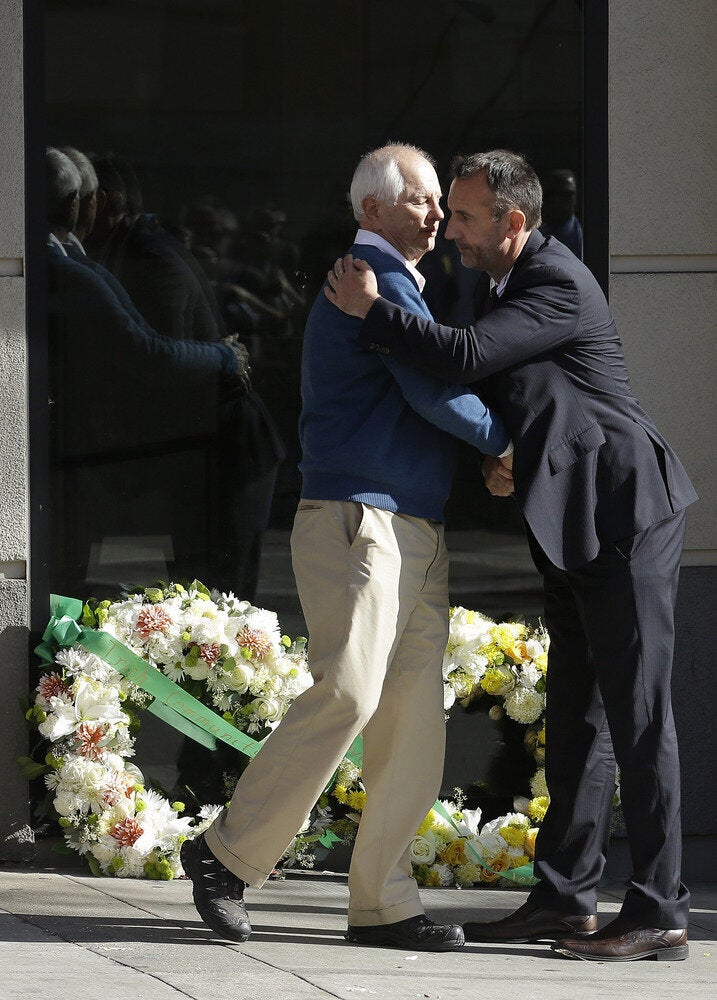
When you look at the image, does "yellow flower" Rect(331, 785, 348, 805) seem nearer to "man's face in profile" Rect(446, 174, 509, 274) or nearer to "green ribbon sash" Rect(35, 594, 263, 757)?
"green ribbon sash" Rect(35, 594, 263, 757)

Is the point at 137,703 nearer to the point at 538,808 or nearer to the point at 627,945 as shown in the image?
the point at 538,808

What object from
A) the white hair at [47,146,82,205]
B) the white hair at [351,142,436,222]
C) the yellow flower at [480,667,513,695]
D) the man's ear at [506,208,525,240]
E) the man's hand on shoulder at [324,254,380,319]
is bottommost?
the yellow flower at [480,667,513,695]

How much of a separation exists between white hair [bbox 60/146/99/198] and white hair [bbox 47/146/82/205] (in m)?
0.01

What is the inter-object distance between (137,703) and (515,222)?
1.96 meters

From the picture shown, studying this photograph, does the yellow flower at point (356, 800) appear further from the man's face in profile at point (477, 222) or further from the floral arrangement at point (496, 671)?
the man's face in profile at point (477, 222)

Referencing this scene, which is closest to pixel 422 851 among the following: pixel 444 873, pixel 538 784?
pixel 444 873

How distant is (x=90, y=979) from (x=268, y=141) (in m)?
2.71

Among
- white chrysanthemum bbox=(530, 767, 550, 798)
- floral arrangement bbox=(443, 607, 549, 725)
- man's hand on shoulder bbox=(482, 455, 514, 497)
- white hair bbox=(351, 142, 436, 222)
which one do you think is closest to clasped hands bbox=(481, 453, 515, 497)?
man's hand on shoulder bbox=(482, 455, 514, 497)

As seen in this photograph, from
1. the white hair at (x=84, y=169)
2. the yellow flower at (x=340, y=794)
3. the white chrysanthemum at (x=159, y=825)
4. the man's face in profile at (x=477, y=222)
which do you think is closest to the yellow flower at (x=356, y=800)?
the yellow flower at (x=340, y=794)

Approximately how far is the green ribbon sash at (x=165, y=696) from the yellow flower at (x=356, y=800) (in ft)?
0.39

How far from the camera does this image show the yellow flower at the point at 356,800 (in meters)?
4.66

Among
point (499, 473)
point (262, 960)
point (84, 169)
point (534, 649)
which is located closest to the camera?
point (262, 960)

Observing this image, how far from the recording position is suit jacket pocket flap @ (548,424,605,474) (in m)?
3.75

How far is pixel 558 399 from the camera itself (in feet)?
12.4
